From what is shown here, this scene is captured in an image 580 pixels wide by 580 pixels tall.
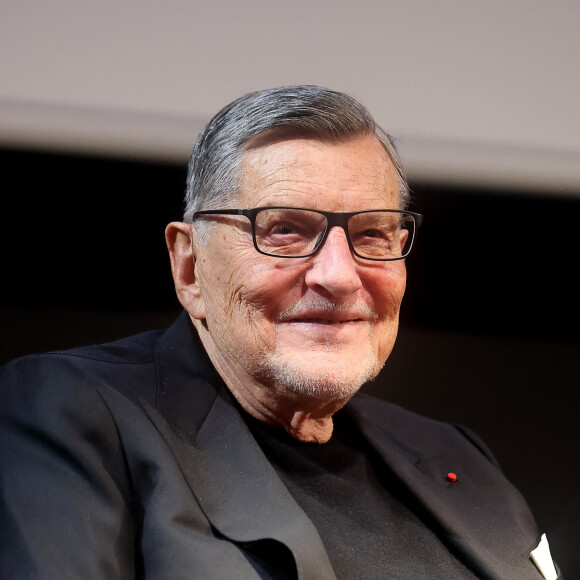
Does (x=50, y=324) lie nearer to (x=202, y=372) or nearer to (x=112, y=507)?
(x=202, y=372)

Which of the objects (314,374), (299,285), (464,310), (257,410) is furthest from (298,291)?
(464,310)

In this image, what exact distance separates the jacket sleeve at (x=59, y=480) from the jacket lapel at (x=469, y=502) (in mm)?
577

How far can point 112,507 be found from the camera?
1.07m

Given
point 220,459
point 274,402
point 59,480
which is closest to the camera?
point 59,480

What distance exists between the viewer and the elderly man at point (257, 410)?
1068 millimetres

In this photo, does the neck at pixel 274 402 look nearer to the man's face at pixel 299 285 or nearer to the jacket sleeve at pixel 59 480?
the man's face at pixel 299 285

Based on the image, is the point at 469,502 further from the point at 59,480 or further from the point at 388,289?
the point at 59,480

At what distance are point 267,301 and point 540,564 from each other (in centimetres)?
75

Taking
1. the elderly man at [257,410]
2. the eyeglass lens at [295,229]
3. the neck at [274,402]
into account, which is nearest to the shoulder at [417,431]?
the elderly man at [257,410]

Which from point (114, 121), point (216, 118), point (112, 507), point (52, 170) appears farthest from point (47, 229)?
point (112, 507)

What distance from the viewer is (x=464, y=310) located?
1.97 metres

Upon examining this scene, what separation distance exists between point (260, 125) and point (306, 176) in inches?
4.6

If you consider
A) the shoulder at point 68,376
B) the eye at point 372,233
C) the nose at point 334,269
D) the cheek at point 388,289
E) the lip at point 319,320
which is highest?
the eye at point 372,233

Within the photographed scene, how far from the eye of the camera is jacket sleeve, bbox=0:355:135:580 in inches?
39.3
